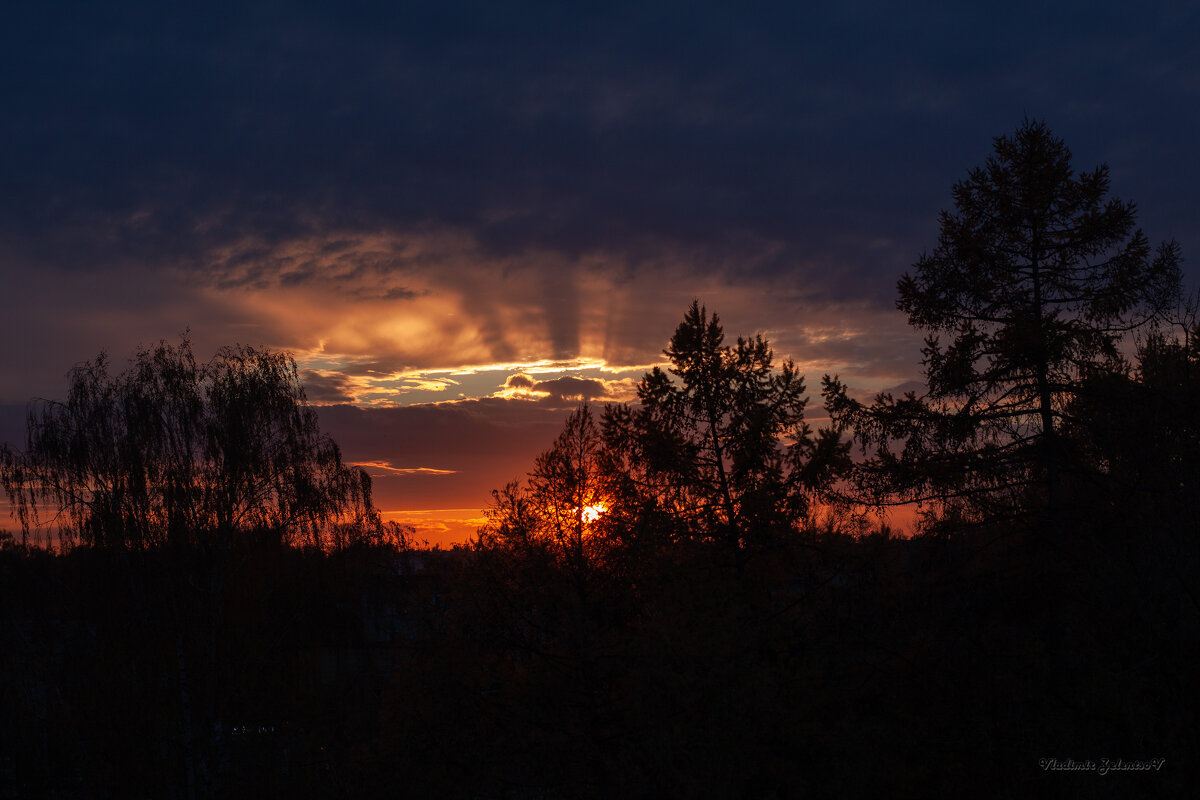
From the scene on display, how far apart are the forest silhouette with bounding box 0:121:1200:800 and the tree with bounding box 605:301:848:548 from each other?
9cm

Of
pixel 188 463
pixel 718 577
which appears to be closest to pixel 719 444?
pixel 718 577

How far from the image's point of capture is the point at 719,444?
900 inches

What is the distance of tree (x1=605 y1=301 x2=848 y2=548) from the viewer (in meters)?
21.3

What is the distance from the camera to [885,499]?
20047 millimetres

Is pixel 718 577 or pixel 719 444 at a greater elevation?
pixel 719 444

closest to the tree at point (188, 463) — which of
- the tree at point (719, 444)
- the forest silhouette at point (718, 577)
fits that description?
the forest silhouette at point (718, 577)

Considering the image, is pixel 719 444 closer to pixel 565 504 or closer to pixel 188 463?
pixel 565 504

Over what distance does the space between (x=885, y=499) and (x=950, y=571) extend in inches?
87.2

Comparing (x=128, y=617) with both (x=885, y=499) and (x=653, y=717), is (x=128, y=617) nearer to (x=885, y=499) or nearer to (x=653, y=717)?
(x=653, y=717)

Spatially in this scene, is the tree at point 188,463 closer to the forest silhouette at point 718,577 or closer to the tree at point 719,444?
the forest silhouette at point 718,577

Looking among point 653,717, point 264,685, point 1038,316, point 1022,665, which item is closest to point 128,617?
point 264,685

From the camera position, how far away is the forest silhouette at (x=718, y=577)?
16.1 m

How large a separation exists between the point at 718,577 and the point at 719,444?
4.41 m

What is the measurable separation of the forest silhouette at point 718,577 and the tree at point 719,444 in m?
0.09
